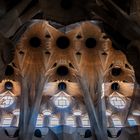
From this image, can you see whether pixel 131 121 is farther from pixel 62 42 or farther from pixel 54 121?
pixel 62 42

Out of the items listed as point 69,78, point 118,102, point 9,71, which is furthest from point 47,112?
point 118,102

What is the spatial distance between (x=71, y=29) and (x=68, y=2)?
28.8 ft

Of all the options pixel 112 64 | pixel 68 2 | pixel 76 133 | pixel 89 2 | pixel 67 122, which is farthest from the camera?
pixel 112 64

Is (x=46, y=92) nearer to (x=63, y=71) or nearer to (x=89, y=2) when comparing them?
(x=63, y=71)

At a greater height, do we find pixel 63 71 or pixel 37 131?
pixel 63 71

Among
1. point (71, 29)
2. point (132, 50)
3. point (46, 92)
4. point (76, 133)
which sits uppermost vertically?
point (71, 29)

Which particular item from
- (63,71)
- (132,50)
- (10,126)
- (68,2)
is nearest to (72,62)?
(63,71)

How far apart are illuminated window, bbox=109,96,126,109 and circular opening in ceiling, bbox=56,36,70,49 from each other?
14.0 feet

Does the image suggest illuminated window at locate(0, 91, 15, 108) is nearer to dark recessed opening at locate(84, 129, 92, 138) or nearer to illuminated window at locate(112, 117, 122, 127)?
dark recessed opening at locate(84, 129, 92, 138)

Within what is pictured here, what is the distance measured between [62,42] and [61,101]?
3546 millimetres

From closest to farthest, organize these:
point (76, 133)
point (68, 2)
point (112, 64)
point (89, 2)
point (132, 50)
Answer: point (132, 50) → point (89, 2) → point (68, 2) → point (76, 133) → point (112, 64)

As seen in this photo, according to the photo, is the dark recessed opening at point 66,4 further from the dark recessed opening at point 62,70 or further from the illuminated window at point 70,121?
the dark recessed opening at point 62,70

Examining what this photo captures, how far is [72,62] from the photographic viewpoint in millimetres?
20766

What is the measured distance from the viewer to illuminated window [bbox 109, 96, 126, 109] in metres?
21.0
